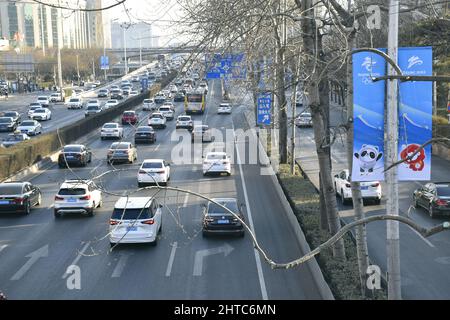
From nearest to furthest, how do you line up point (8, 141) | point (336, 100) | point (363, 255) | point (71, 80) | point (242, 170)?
point (363, 255)
point (242, 170)
point (8, 141)
point (336, 100)
point (71, 80)

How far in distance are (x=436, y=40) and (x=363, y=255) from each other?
18997 mm

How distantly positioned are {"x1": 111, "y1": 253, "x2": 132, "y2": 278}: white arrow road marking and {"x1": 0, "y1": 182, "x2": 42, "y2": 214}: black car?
7.27m

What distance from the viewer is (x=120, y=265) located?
18.3 metres

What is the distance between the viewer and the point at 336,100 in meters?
79.7

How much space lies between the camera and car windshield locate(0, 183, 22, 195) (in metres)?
25.2

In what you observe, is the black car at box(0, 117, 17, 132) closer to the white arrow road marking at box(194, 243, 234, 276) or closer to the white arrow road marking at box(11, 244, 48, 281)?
the white arrow road marking at box(11, 244, 48, 281)

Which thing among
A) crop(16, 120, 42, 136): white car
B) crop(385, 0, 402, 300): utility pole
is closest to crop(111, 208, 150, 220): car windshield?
crop(385, 0, 402, 300): utility pole

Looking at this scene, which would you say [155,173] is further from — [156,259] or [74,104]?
[74,104]

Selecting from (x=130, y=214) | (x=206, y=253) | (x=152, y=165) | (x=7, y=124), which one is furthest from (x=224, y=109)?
(x=206, y=253)

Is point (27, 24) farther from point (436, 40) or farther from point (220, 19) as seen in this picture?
point (220, 19)

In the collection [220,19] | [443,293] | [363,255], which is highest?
[220,19]

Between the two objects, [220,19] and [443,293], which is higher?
[220,19]

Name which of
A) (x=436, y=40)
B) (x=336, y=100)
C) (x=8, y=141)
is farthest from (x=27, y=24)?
(x=436, y=40)

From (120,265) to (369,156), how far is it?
875cm
